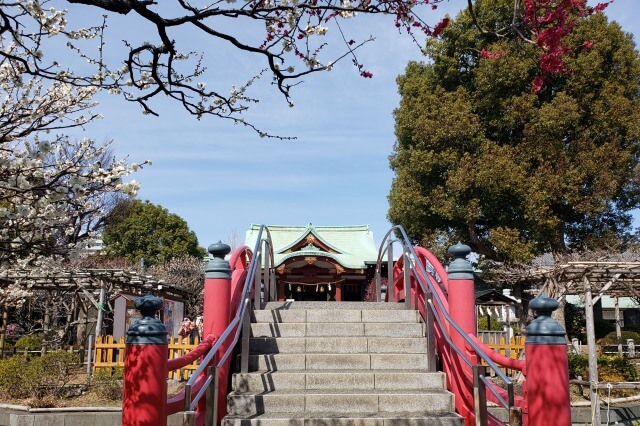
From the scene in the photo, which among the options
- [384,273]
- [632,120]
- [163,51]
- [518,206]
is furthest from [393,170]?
[163,51]

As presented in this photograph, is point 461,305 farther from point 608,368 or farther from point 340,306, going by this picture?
point 608,368

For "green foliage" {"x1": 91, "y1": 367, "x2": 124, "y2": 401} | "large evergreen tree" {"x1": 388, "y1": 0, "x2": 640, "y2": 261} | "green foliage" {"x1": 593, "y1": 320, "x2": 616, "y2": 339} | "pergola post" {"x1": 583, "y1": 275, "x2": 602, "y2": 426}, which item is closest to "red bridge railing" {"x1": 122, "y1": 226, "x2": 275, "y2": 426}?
"green foliage" {"x1": 91, "y1": 367, "x2": 124, "y2": 401}

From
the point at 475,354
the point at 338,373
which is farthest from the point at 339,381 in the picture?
the point at 475,354

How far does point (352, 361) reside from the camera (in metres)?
6.40

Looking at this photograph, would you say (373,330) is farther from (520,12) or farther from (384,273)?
(384,273)

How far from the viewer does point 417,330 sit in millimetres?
7023

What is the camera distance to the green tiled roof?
23672 mm

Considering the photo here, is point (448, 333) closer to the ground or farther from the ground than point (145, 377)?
farther from the ground

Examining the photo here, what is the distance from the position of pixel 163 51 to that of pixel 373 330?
402cm

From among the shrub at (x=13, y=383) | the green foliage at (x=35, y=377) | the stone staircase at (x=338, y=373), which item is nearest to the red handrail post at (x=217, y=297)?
the stone staircase at (x=338, y=373)

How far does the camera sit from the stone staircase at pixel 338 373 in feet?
18.1

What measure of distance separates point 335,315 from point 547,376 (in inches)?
142

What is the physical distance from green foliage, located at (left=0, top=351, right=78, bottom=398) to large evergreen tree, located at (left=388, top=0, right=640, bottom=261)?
12.8 meters

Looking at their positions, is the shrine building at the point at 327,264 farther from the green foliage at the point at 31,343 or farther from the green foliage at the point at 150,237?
the green foliage at the point at 150,237
